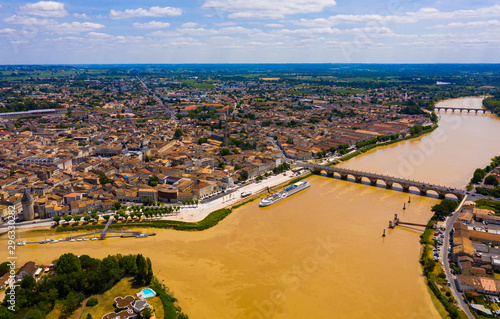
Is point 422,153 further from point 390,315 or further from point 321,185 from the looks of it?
point 390,315

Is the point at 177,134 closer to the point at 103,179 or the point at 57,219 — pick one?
the point at 103,179

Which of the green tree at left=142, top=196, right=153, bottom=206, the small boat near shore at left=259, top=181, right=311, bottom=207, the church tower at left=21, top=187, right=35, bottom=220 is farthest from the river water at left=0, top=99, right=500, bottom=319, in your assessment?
the green tree at left=142, top=196, right=153, bottom=206

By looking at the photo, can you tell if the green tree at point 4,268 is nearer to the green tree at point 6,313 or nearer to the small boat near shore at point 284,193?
the green tree at point 6,313

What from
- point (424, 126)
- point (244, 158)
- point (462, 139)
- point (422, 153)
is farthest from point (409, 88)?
point (244, 158)

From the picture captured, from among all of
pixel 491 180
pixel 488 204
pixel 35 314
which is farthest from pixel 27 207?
pixel 491 180

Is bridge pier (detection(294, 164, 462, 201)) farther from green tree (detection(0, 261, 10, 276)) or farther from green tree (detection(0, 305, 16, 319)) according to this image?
green tree (detection(0, 305, 16, 319))

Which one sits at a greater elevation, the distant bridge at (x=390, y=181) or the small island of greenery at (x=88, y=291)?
the distant bridge at (x=390, y=181)

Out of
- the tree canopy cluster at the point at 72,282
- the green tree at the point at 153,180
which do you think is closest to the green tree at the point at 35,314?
the tree canopy cluster at the point at 72,282
